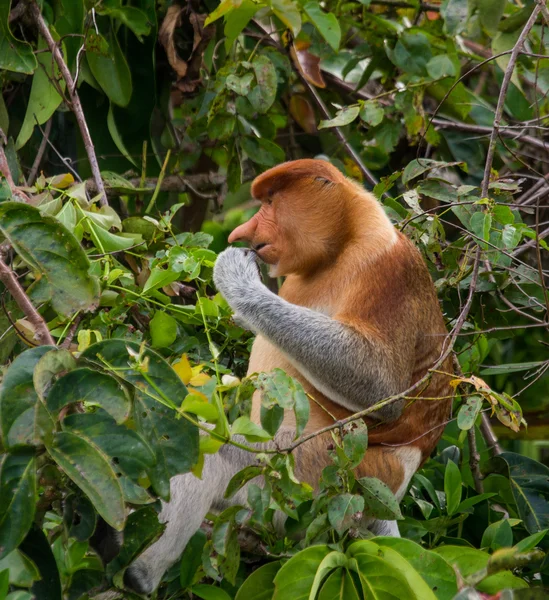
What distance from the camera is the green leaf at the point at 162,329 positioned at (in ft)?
7.89

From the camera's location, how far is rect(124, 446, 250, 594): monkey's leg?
2184mm

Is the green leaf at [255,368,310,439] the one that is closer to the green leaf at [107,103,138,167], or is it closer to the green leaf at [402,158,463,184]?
the green leaf at [402,158,463,184]

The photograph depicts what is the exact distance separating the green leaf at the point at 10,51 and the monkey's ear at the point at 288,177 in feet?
2.85

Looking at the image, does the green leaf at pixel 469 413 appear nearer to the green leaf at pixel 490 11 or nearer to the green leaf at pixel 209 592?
the green leaf at pixel 209 592

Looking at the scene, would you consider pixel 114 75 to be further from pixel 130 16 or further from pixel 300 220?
pixel 300 220

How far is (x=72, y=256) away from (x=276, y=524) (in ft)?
3.33

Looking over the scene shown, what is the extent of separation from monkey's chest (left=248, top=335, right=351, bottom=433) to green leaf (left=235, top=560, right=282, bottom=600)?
546mm

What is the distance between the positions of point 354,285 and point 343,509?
2.83 feet

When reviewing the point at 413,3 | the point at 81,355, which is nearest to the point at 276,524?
the point at 81,355

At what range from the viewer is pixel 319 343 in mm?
2531

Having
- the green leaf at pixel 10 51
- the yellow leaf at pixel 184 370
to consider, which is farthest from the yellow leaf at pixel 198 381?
the green leaf at pixel 10 51

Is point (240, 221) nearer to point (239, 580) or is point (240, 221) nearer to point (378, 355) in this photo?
point (378, 355)

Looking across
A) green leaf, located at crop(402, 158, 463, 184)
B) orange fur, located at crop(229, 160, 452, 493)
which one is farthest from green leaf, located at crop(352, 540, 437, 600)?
green leaf, located at crop(402, 158, 463, 184)

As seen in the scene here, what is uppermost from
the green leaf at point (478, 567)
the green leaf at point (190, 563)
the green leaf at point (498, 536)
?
the green leaf at point (190, 563)
